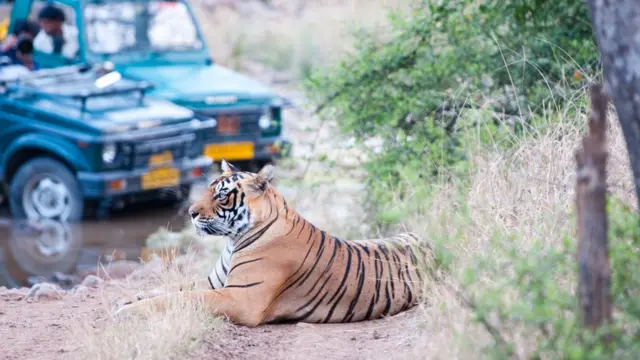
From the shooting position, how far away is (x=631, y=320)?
155 inches

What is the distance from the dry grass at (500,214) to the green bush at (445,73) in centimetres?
117

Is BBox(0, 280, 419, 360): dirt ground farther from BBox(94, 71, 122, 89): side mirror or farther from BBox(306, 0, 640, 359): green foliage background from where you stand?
BBox(94, 71, 122, 89): side mirror

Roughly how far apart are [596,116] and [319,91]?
5531mm

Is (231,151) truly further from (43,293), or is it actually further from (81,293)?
(43,293)

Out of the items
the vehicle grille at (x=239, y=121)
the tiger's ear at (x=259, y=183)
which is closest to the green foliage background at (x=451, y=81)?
the tiger's ear at (x=259, y=183)

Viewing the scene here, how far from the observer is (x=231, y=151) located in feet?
38.3

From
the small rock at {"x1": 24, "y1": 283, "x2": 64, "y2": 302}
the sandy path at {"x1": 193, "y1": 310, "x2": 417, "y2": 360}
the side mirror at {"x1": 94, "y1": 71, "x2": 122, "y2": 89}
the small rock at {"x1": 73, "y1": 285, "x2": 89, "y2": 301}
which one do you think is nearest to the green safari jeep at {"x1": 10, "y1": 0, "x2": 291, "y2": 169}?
the side mirror at {"x1": 94, "y1": 71, "x2": 122, "y2": 89}

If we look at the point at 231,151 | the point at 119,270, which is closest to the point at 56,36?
the point at 231,151

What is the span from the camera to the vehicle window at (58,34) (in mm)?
11570

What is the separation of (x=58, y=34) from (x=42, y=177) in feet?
6.23

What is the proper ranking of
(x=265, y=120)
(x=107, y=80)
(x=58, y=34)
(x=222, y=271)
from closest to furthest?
(x=222, y=271)
(x=107, y=80)
(x=58, y=34)
(x=265, y=120)

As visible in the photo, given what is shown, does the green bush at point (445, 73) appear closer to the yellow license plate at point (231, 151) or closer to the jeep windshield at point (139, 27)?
the yellow license plate at point (231, 151)

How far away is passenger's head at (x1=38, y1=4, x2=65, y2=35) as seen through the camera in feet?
37.8

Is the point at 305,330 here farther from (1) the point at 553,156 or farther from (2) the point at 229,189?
(1) the point at 553,156
